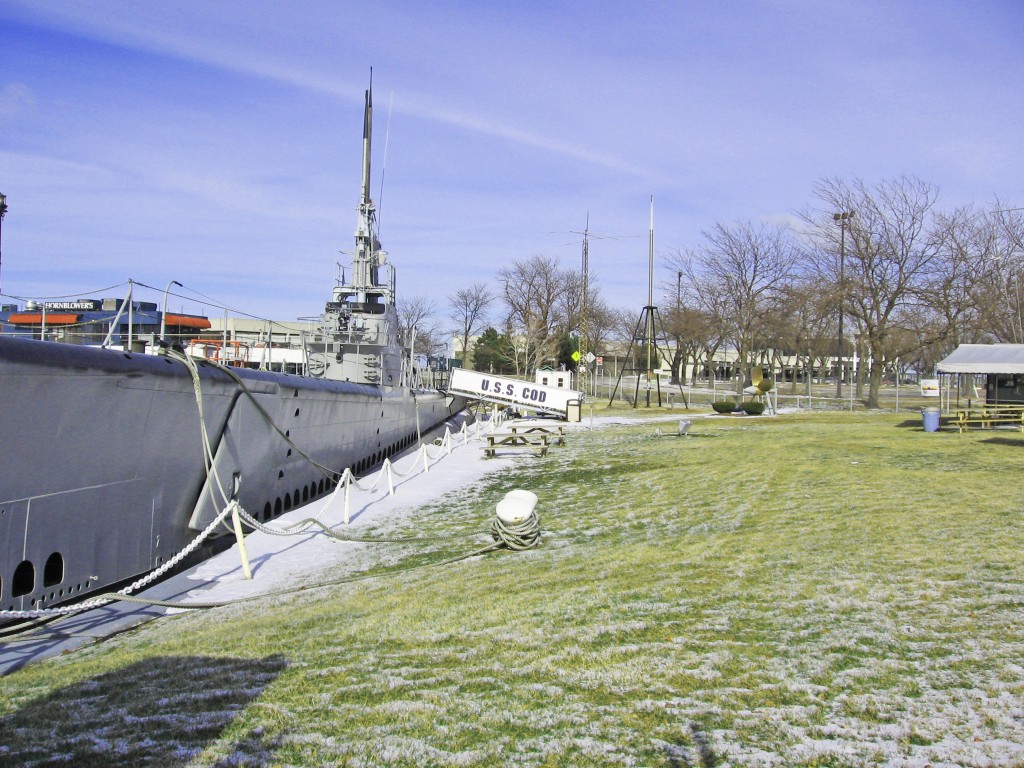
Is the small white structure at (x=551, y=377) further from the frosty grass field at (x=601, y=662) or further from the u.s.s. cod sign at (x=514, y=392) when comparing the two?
the frosty grass field at (x=601, y=662)

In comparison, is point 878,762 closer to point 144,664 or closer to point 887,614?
point 887,614

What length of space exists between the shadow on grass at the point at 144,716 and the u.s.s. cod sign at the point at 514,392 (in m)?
24.9

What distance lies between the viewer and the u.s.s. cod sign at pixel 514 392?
30.4 metres

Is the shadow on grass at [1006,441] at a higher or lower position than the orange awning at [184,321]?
lower

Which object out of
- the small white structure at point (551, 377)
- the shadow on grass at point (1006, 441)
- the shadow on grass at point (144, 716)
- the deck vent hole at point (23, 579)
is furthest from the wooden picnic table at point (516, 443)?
the small white structure at point (551, 377)

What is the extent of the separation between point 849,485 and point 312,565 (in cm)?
800

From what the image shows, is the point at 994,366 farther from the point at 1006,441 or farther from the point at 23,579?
the point at 23,579

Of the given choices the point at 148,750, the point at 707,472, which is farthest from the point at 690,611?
the point at 707,472

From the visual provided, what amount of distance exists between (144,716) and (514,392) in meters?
26.8

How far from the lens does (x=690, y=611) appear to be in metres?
5.86

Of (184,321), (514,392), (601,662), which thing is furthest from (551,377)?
(601,662)

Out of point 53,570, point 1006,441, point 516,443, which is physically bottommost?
point 53,570

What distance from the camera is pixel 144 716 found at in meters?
4.39

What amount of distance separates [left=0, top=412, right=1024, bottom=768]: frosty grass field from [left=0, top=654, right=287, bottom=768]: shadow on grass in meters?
0.02
